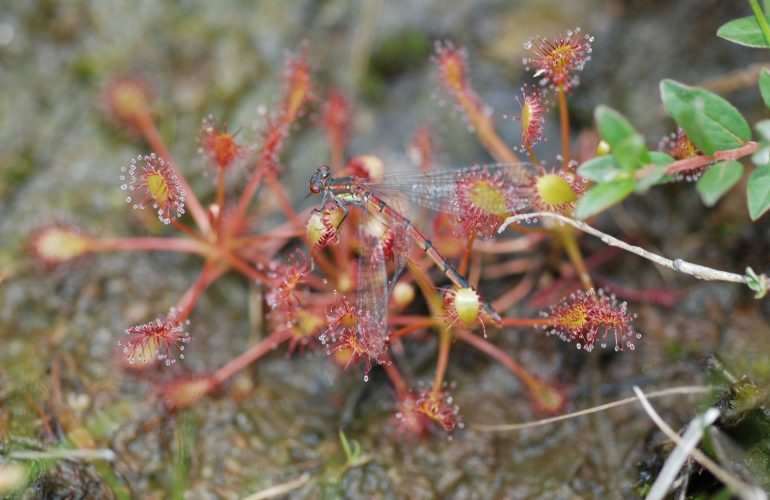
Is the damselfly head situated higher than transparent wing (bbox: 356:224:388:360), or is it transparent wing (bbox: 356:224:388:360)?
the damselfly head

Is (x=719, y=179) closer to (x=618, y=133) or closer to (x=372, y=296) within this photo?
(x=618, y=133)

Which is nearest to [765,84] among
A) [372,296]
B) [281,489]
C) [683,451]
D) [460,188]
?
[460,188]

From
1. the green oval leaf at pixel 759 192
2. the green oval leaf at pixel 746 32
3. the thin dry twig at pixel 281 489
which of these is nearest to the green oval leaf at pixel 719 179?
the green oval leaf at pixel 759 192

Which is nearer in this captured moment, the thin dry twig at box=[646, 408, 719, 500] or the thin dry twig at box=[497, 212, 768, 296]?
the thin dry twig at box=[646, 408, 719, 500]

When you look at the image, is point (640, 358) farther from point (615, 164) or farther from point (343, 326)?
point (343, 326)

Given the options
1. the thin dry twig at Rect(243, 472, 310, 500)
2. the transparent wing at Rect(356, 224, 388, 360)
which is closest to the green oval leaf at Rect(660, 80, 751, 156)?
the transparent wing at Rect(356, 224, 388, 360)

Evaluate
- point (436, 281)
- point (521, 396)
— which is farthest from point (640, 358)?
point (436, 281)

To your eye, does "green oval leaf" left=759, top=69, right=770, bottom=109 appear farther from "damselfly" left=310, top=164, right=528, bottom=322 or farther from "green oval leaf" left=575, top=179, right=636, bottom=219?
"damselfly" left=310, top=164, right=528, bottom=322
